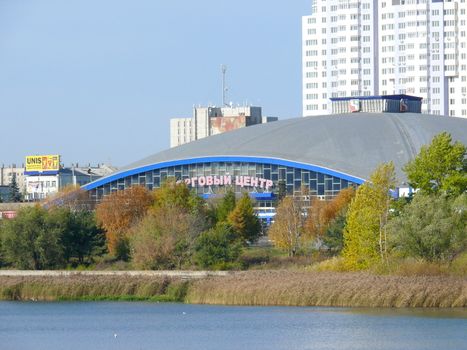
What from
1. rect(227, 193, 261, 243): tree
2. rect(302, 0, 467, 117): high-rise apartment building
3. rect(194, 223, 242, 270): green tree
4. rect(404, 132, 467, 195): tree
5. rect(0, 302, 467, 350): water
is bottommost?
rect(0, 302, 467, 350): water

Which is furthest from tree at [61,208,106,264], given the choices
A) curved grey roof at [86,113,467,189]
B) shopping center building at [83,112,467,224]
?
curved grey roof at [86,113,467,189]

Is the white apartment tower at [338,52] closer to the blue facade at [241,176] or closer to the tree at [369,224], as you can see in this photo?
the blue facade at [241,176]

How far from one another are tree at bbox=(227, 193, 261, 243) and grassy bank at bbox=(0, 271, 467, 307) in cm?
1789

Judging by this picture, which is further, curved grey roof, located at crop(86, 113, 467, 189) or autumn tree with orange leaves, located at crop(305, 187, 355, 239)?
curved grey roof, located at crop(86, 113, 467, 189)

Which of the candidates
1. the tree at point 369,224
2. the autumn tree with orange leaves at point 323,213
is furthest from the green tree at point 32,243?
the tree at point 369,224

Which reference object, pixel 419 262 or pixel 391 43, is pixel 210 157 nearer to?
pixel 419 262

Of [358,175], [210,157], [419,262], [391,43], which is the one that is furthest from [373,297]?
[391,43]

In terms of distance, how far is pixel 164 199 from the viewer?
293 ft

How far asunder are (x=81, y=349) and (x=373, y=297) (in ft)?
42.7

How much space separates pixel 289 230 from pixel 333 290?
25822mm

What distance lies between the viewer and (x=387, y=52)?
7067 inches

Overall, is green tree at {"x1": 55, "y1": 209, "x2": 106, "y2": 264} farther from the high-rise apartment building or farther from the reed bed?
the high-rise apartment building

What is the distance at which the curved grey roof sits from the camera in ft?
337

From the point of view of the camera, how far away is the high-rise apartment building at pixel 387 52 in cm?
17588
